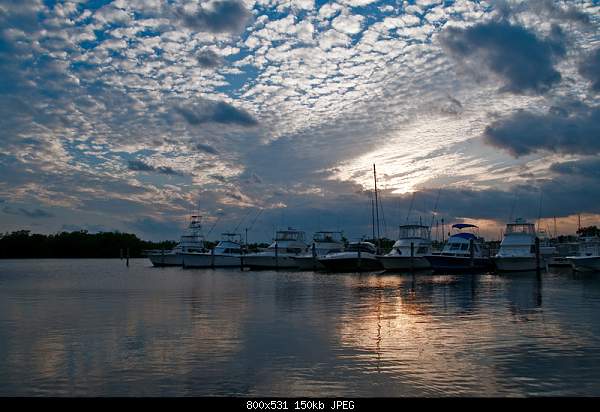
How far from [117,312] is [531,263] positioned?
4532 cm

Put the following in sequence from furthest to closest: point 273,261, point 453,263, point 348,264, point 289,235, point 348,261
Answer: point 289,235, point 273,261, point 348,264, point 348,261, point 453,263

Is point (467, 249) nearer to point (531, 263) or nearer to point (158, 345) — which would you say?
point (531, 263)

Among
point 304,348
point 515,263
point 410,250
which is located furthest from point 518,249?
point 304,348

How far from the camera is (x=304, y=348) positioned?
50.6ft

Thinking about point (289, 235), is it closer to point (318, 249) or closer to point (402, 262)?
point (318, 249)

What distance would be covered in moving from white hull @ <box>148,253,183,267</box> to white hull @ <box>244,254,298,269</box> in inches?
653

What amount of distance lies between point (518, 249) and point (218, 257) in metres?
41.5

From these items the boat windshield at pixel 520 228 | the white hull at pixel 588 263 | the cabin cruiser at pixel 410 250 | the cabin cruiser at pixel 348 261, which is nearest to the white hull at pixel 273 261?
the cabin cruiser at pixel 348 261

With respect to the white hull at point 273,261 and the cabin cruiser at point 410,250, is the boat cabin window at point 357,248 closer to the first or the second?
the white hull at point 273,261

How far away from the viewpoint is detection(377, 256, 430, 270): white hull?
61.6 metres

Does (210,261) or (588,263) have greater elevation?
(210,261)

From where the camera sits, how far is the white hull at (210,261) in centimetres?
8006

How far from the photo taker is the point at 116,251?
19312 cm

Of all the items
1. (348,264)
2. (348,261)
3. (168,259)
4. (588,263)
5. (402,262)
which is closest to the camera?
(588,263)
